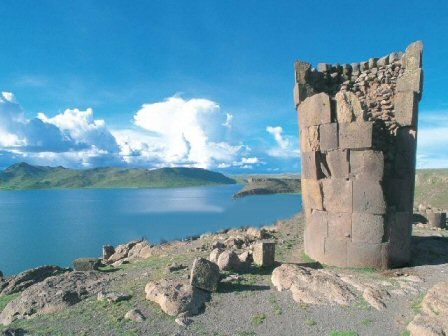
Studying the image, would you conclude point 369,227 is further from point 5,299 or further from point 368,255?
point 5,299

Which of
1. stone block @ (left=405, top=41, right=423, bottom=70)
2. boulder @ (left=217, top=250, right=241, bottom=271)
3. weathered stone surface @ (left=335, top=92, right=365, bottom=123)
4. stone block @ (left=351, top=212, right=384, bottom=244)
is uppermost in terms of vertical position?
stone block @ (left=405, top=41, right=423, bottom=70)

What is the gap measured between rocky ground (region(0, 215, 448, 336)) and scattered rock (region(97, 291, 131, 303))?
0.03 m

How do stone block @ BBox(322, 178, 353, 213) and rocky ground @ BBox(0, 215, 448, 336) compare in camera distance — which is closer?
rocky ground @ BBox(0, 215, 448, 336)

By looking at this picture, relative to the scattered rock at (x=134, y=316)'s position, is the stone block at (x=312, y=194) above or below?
above

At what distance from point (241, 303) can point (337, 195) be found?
5503 mm

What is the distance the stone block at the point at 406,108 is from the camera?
1317 centimetres

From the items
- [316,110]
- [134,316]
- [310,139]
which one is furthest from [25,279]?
[316,110]

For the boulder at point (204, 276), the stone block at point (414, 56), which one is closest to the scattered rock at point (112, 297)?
the boulder at point (204, 276)

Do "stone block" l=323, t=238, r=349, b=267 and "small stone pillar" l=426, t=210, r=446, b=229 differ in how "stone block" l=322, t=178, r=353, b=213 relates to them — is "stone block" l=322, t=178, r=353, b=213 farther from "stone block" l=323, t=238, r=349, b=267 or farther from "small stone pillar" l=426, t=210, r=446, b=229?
"small stone pillar" l=426, t=210, r=446, b=229

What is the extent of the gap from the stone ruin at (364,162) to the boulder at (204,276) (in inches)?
193

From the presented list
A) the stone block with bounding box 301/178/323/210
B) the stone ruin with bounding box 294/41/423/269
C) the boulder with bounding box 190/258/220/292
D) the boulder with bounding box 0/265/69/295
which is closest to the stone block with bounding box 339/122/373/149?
the stone ruin with bounding box 294/41/423/269

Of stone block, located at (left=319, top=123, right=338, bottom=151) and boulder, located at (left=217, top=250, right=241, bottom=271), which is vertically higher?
stone block, located at (left=319, top=123, right=338, bottom=151)

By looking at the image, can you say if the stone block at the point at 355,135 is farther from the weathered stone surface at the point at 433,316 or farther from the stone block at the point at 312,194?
the weathered stone surface at the point at 433,316

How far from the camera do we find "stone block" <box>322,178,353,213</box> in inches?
506
